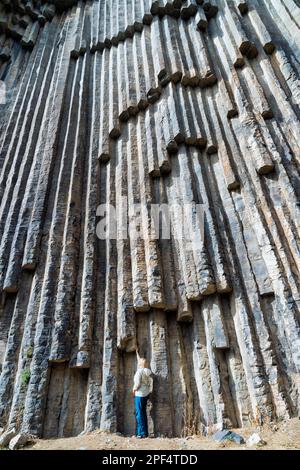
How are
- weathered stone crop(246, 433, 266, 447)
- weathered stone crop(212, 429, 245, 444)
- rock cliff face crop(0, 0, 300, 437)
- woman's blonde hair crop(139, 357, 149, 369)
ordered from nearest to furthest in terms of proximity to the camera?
weathered stone crop(246, 433, 266, 447) → weathered stone crop(212, 429, 245, 444) → rock cliff face crop(0, 0, 300, 437) → woman's blonde hair crop(139, 357, 149, 369)

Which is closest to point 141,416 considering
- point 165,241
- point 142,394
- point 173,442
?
point 142,394

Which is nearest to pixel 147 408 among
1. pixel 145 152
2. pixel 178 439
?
pixel 178 439

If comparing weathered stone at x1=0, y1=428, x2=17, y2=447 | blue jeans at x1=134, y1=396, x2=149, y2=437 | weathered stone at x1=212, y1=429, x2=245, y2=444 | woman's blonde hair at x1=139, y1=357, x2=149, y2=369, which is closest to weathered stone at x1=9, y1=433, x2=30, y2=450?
weathered stone at x1=0, y1=428, x2=17, y2=447

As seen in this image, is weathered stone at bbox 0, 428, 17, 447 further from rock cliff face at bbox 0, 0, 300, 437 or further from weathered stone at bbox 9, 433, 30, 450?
rock cliff face at bbox 0, 0, 300, 437

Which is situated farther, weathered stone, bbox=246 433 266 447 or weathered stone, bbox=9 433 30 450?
weathered stone, bbox=9 433 30 450

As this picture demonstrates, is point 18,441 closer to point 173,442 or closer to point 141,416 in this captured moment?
point 141,416

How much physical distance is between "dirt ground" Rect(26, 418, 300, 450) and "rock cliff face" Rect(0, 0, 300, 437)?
8.4 inches

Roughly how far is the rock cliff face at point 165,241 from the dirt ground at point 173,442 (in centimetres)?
21

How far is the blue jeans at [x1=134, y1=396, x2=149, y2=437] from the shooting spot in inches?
183

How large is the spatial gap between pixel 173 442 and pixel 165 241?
9.78ft

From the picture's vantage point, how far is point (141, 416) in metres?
4.73

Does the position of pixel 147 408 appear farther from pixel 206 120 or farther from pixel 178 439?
pixel 206 120

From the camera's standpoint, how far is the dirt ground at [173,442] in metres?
3.86

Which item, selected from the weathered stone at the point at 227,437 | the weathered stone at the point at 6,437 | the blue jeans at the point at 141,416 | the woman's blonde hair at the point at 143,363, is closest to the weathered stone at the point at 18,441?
the weathered stone at the point at 6,437
